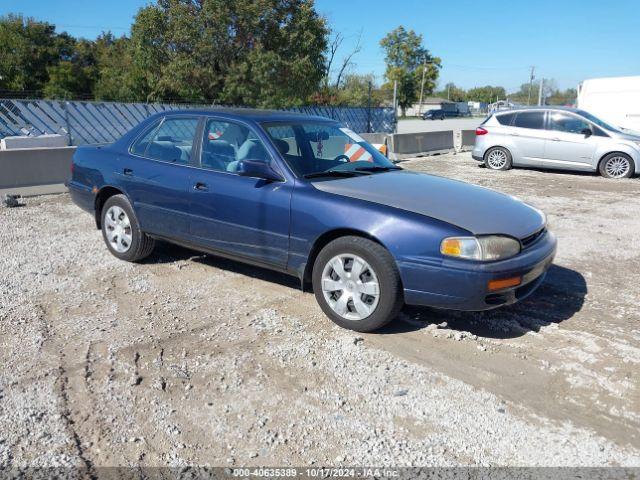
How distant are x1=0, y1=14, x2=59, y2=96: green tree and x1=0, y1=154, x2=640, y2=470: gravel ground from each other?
4096 centimetres

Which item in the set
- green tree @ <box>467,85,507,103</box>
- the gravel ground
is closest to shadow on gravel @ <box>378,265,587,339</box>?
the gravel ground

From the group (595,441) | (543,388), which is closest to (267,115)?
(543,388)

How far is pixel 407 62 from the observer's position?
262 ft

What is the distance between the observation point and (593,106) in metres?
17.6

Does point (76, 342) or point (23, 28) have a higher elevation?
point (23, 28)

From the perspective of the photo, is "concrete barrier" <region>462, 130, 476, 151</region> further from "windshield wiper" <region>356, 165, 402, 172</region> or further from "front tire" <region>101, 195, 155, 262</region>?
"front tire" <region>101, 195, 155, 262</region>

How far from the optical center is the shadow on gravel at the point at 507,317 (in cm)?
427

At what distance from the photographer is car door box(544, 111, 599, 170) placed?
12.6 meters

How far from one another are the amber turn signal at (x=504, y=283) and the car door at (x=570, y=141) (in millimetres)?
10096

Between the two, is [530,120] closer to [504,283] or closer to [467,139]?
[467,139]

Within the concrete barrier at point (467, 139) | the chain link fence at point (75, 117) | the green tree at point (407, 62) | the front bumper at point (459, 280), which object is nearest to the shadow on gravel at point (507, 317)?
the front bumper at point (459, 280)

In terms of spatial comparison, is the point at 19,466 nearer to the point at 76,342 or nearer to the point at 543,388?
the point at 76,342

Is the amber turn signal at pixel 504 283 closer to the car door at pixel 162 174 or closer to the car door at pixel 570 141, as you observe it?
the car door at pixel 162 174

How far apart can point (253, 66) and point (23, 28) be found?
26.8m
